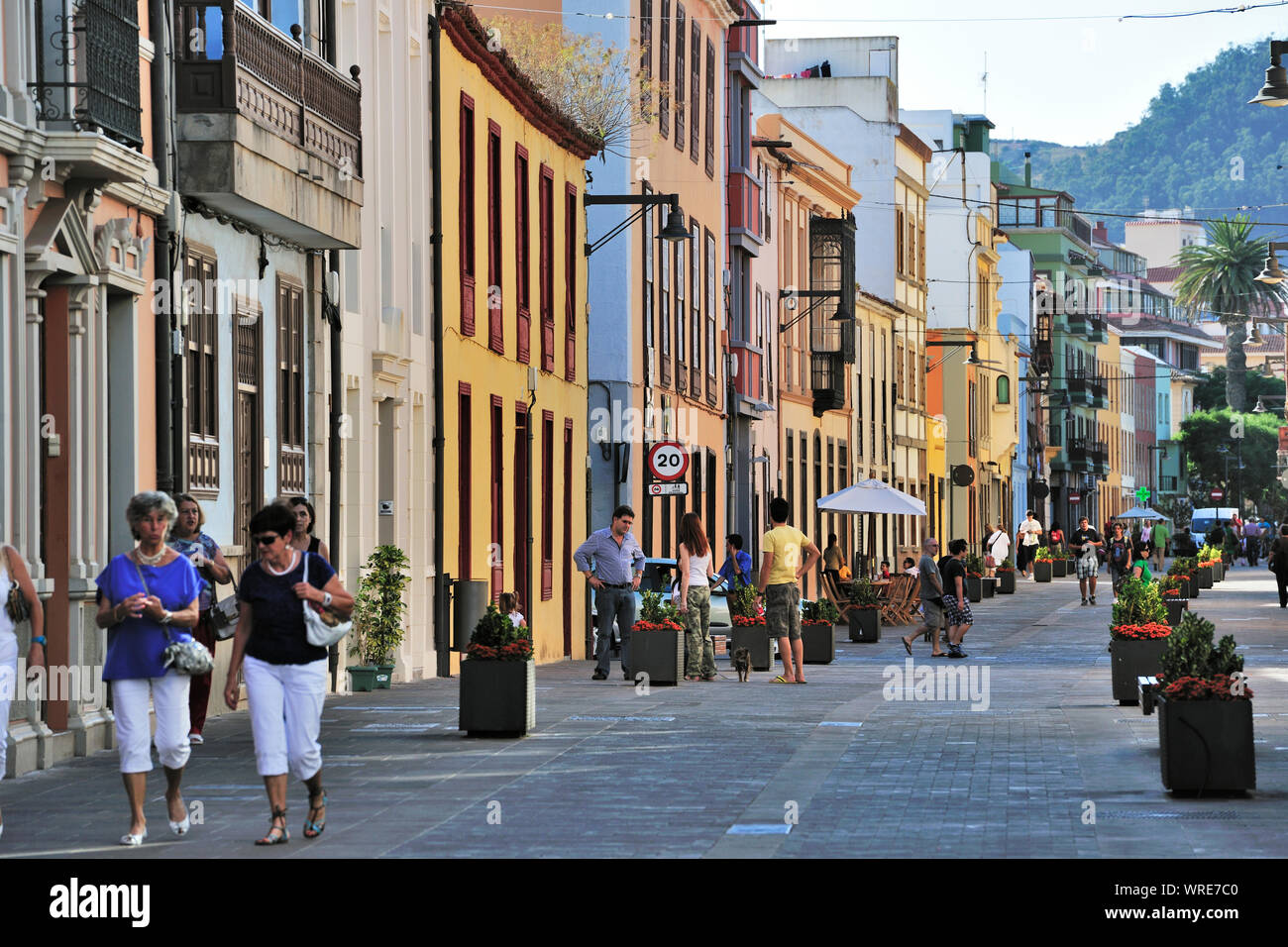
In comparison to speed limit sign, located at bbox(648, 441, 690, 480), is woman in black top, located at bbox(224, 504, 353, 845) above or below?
below

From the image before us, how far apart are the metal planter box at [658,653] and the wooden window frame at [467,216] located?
5.14 meters

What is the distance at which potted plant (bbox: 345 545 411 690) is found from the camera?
24016mm

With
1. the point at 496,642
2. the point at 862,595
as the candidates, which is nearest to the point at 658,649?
the point at 496,642

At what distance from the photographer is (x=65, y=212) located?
16.7 m

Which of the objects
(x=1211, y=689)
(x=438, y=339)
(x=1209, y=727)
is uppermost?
(x=438, y=339)

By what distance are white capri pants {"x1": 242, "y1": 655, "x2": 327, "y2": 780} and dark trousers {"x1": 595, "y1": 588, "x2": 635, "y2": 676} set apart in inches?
550

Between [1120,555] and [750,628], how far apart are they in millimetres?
32691

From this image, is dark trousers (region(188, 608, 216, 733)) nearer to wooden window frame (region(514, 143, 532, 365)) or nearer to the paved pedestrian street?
the paved pedestrian street

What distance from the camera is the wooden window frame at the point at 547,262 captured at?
33281 millimetres

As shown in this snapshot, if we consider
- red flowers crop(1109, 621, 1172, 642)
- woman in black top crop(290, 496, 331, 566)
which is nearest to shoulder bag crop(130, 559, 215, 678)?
woman in black top crop(290, 496, 331, 566)

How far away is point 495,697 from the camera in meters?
18.0

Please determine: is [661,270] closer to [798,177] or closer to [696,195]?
[696,195]

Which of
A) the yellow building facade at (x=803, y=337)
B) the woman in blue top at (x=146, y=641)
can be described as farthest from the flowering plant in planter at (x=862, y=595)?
the woman in blue top at (x=146, y=641)

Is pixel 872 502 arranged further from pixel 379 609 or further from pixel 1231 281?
pixel 1231 281
